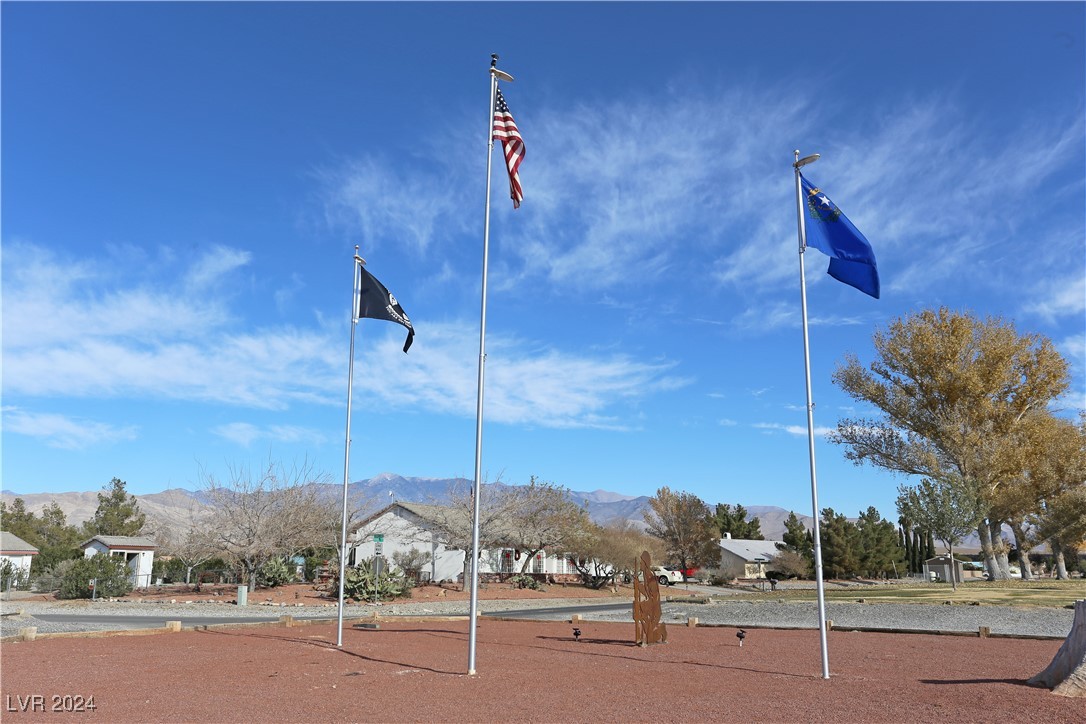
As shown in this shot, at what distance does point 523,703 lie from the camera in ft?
32.0

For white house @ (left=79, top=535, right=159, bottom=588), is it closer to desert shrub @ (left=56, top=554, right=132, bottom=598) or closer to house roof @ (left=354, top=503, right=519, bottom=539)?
house roof @ (left=354, top=503, right=519, bottom=539)

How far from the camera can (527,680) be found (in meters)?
11.7

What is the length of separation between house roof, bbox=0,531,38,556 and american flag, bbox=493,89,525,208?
2215 inches

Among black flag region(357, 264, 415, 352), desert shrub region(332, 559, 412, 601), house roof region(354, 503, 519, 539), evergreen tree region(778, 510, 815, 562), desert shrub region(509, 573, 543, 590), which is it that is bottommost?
desert shrub region(509, 573, 543, 590)

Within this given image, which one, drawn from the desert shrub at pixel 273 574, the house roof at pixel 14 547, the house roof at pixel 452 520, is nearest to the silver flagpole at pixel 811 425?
the desert shrub at pixel 273 574

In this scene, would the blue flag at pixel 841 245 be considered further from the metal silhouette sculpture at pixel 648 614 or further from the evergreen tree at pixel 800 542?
the evergreen tree at pixel 800 542

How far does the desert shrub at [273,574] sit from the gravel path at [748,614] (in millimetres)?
7496

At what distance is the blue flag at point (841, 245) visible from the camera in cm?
1369

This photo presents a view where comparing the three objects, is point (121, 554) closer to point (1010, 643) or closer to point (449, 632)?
point (449, 632)

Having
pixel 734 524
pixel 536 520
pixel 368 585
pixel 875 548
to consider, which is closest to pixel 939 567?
pixel 875 548

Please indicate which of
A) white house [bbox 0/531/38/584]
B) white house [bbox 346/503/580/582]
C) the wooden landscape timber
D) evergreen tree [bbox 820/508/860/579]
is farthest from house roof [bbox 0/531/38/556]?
the wooden landscape timber

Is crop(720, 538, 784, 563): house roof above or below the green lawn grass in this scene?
above

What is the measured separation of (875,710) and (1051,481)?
132ft

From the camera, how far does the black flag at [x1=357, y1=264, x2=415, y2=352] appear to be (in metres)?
16.8
